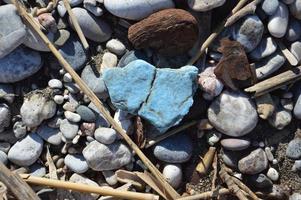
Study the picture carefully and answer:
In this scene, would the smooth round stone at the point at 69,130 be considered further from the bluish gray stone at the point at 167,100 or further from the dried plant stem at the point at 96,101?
the bluish gray stone at the point at 167,100

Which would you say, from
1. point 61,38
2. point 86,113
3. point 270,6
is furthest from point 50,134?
point 270,6

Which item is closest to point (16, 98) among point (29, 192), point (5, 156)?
point (5, 156)

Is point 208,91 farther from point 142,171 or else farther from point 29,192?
point 29,192

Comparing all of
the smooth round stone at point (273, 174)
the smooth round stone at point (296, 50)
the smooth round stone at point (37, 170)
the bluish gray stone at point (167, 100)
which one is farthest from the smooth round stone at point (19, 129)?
the smooth round stone at point (296, 50)

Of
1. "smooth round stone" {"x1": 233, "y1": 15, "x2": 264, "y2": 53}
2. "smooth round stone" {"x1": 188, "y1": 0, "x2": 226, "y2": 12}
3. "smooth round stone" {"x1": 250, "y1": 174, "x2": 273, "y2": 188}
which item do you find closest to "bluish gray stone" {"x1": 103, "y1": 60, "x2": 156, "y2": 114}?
"smooth round stone" {"x1": 188, "y1": 0, "x2": 226, "y2": 12}

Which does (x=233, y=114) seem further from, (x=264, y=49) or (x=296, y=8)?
(x=296, y=8)

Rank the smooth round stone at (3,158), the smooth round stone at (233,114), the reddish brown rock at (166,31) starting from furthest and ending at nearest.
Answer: the smooth round stone at (3,158) → the smooth round stone at (233,114) → the reddish brown rock at (166,31)
